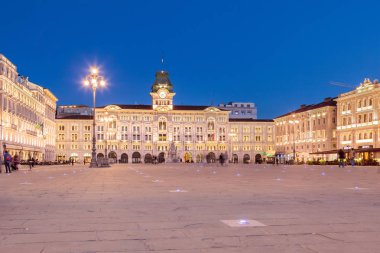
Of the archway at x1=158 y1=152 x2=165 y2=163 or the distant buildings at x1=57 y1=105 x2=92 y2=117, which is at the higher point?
the distant buildings at x1=57 y1=105 x2=92 y2=117

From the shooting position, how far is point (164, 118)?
134 metres

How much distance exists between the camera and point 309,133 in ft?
353

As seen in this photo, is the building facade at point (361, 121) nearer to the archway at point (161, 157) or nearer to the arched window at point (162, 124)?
the archway at point (161, 157)

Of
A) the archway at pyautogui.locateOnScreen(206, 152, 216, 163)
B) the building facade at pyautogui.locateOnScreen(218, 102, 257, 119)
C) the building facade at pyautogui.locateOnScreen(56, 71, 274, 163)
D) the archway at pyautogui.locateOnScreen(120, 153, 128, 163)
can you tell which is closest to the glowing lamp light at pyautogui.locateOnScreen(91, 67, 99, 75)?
the archway at pyautogui.locateOnScreen(206, 152, 216, 163)

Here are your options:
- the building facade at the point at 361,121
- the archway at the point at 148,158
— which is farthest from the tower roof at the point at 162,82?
the building facade at the point at 361,121

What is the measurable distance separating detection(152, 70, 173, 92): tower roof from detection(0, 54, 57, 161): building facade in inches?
Answer: 1423

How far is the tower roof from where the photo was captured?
140 metres

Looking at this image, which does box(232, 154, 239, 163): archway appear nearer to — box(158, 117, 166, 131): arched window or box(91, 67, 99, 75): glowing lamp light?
box(158, 117, 166, 131): arched window

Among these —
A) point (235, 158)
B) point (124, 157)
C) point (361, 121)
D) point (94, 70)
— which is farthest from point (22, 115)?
point (235, 158)

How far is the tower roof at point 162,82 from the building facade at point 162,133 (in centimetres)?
37

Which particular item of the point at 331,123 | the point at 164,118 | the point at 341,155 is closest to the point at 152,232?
the point at 341,155

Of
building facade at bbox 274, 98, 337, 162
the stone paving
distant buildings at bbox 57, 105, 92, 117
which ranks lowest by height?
the stone paving

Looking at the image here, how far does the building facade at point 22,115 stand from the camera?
69.6 metres

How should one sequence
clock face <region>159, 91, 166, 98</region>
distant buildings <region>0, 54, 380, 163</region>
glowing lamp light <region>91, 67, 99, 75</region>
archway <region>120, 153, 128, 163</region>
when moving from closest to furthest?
glowing lamp light <region>91, 67, 99, 75</region> → distant buildings <region>0, 54, 380, 163</region> → archway <region>120, 153, 128, 163</region> → clock face <region>159, 91, 166, 98</region>
